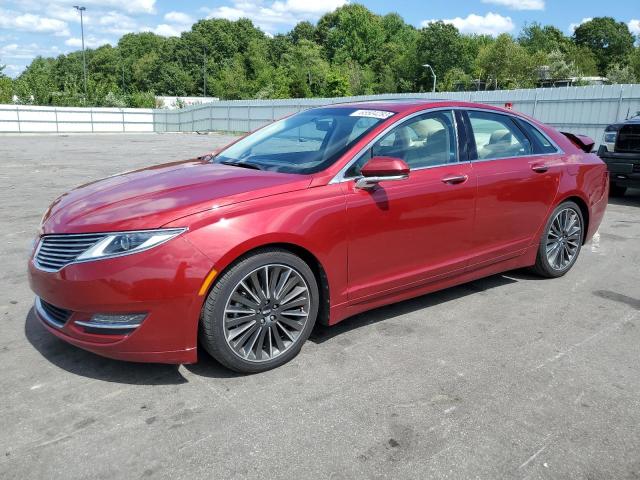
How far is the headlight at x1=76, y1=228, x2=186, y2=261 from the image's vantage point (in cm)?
298

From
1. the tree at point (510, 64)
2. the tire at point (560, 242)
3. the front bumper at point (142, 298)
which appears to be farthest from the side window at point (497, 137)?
the tree at point (510, 64)

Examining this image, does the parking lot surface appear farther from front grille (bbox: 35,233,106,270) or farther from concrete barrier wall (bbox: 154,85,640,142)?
concrete barrier wall (bbox: 154,85,640,142)

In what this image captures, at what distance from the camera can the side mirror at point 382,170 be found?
3551 mm

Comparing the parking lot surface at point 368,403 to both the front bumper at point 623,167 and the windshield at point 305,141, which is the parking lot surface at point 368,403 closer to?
the windshield at point 305,141

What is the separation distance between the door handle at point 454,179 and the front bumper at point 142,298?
76.6 inches

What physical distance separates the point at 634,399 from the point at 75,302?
3123 mm

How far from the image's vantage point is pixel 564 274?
17.8ft

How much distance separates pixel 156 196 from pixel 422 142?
6.39ft

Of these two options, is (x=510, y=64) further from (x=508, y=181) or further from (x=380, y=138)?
(x=380, y=138)

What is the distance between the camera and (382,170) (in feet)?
11.6

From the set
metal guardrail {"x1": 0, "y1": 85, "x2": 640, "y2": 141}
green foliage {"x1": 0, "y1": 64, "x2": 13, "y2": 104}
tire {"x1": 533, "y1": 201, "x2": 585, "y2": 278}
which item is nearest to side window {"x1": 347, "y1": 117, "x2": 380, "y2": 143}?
tire {"x1": 533, "y1": 201, "x2": 585, "y2": 278}

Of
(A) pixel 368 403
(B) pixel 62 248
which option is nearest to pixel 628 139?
(A) pixel 368 403

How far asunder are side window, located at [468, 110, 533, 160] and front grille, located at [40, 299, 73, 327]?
10.2ft

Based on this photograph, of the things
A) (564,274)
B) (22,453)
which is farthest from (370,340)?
(564,274)
